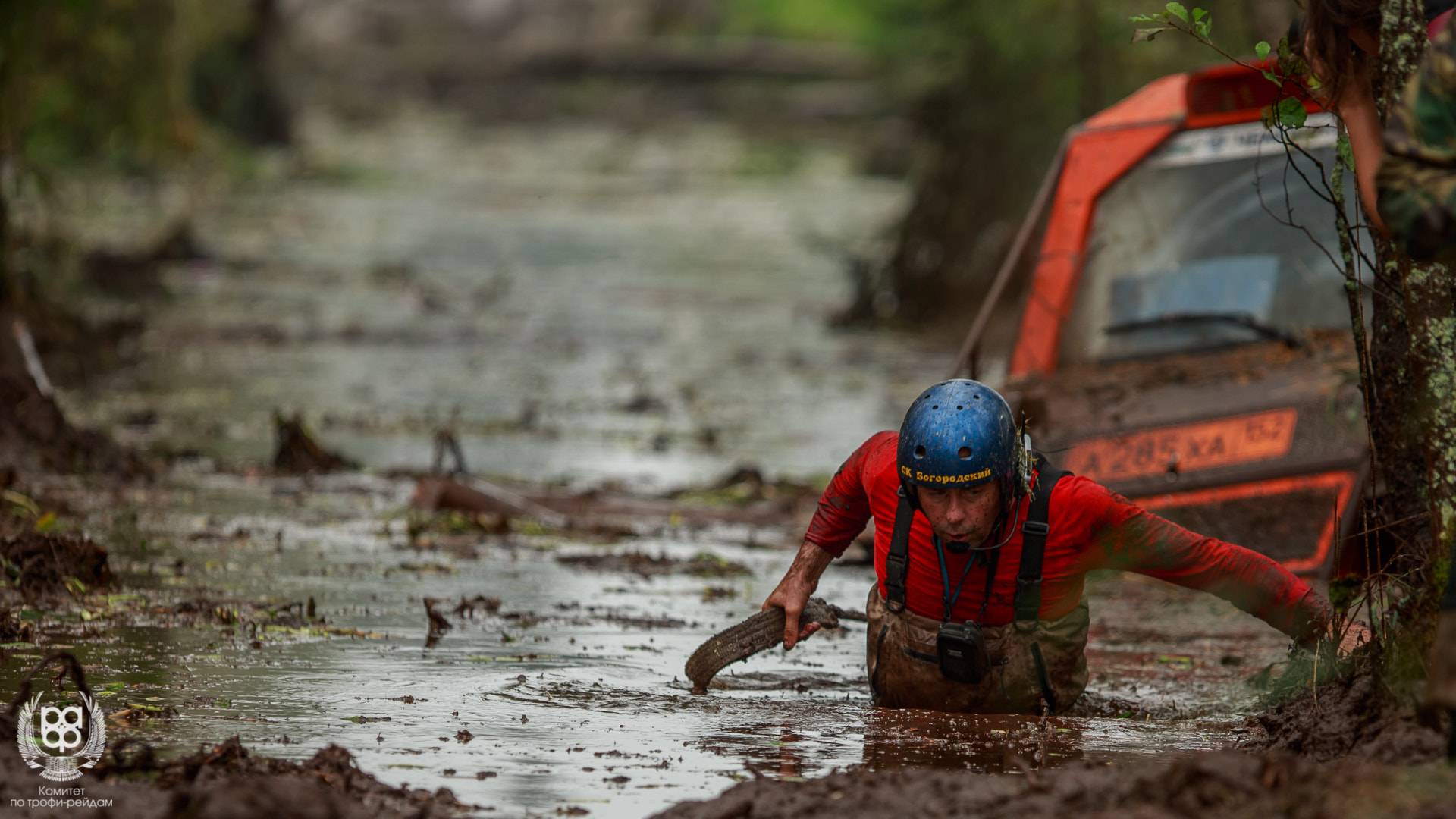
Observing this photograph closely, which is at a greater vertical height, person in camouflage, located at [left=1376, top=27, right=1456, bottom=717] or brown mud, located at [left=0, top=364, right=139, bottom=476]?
person in camouflage, located at [left=1376, top=27, right=1456, bottom=717]

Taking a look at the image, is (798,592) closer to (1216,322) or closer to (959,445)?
(959,445)

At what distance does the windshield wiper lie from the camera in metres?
8.35

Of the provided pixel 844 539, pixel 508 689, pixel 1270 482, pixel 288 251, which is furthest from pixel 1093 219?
pixel 288 251

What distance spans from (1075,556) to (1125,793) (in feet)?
4.89

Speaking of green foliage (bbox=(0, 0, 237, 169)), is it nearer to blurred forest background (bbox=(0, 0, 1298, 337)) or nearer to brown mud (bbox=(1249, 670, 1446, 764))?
blurred forest background (bbox=(0, 0, 1298, 337))

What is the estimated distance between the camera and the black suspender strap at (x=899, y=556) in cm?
554

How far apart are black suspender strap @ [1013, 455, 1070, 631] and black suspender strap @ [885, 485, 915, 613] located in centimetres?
34

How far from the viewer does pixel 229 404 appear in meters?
13.1

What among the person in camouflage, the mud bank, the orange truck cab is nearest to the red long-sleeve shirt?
the mud bank

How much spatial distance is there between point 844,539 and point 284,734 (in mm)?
1870

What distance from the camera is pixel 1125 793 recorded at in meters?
4.06

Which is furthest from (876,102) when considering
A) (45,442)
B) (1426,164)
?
(1426,164)

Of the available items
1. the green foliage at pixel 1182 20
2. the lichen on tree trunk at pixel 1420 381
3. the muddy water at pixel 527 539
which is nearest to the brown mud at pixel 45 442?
the muddy water at pixel 527 539

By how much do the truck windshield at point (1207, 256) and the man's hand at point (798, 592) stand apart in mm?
3463
